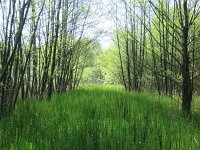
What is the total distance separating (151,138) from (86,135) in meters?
0.56

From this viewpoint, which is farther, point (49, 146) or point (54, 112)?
point (54, 112)

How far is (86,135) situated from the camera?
97.0 inches

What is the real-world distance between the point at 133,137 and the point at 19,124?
160 centimetres

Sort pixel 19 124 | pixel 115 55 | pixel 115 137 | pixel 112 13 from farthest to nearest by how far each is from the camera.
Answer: pixel 115 55 → pixel 112 13 → pixel 19 124 → pixel 115 137

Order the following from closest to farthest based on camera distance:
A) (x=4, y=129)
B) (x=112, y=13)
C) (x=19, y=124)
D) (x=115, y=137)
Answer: (x=115, y=137)
(x=4, y=129)
(x=19, y=124)
(x=112, y=13)

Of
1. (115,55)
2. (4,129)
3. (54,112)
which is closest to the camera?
(4,129)

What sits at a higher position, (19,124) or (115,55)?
(115,55)

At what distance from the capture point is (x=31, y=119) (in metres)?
3.47

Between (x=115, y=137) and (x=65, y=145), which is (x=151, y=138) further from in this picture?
(x=65, y=145)

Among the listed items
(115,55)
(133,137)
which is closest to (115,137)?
(133,137)

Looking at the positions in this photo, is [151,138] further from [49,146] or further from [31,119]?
[31,119]

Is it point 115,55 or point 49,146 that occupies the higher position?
point 115,55

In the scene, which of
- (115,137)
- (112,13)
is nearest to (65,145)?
(115,137)

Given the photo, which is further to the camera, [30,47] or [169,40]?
[169,40]
